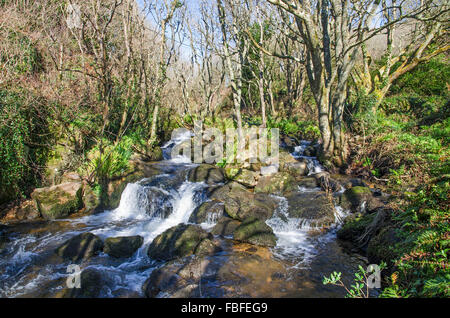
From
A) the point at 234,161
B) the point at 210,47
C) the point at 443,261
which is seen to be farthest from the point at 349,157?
the point at 210,47

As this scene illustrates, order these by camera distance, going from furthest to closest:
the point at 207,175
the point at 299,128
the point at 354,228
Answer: the point at 299,128
the point at 207,175
the point at 354,228

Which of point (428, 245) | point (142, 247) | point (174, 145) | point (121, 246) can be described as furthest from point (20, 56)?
point (428, 245)

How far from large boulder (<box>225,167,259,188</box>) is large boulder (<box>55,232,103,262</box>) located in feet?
17.1

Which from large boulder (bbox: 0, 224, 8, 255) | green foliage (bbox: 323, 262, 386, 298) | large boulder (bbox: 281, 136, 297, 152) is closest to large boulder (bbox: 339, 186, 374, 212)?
green foliage (bbox: 323, 262, 386, 298)

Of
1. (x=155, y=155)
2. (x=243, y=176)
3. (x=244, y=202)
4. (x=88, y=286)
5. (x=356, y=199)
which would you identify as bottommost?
(x=88, y=286)

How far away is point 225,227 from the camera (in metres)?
7.44

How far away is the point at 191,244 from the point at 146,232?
1.90 metres

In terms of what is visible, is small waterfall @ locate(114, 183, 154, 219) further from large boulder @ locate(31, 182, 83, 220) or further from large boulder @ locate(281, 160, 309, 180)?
large boulder @ locate(281, 160, 309, 180)

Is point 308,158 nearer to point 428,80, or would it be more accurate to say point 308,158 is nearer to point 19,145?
point 428,80

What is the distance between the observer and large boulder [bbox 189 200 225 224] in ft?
26.5

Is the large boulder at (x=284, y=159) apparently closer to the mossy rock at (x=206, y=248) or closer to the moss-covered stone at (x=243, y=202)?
the moss-covered stone at (x=243, y=202)

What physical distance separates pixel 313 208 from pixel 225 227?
108 inches

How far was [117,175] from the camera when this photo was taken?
33.4ft

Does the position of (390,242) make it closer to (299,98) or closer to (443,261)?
(443,261)
